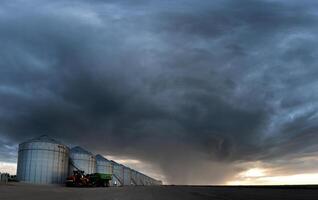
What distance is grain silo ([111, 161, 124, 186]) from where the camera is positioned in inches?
4292

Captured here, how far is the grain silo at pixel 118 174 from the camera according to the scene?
109 m

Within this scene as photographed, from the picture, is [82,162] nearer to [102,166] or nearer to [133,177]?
[102,166]

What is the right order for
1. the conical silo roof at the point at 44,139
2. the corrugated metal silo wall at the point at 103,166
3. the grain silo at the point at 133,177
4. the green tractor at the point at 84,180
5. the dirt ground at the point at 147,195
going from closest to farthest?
the dirt ground at the point at 147,195 < the green tractor at the point at 84,180 < the conical silo roof at the point at 44,139 < the corrugated metal silo wall at the point at 103,166 < the grain silo at the point at 133,177

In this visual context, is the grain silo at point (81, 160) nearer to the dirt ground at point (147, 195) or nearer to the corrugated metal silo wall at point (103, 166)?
the corrugated metal silo wall at point (103, 166)

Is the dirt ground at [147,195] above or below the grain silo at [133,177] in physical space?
below

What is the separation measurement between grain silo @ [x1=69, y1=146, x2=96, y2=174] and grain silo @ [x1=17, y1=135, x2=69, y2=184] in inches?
326

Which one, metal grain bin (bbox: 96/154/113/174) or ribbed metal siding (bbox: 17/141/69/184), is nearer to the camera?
ribbed metal siding (bbox: 17/141/69/184)

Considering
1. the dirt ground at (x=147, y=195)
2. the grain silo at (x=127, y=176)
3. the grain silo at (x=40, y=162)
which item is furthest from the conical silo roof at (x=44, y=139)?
the grain silo at (x=127, y=176)

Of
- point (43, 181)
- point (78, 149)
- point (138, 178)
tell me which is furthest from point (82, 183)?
point (138, 178)

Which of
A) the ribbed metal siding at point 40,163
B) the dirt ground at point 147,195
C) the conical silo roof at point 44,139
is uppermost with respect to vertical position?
the conical silo roof at point 44,139

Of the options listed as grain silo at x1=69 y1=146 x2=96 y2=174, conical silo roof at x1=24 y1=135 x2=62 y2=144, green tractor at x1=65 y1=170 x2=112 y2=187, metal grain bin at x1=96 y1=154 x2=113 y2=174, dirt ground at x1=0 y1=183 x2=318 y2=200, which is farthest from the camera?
metal grain bin at x1=96 y1=154 x2=113 y2=174

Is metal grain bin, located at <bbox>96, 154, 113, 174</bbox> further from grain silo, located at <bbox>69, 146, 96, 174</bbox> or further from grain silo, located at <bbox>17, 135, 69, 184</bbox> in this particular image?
grain silo, located at <bbox>17, 135, 69, 184</bbox>

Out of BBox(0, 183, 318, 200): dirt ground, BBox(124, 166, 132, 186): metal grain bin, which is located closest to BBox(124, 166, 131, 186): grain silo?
BBox(124, 166, 132, 186): metal grain bin

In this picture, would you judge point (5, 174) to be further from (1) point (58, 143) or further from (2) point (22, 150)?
(1) point (58, 143)
